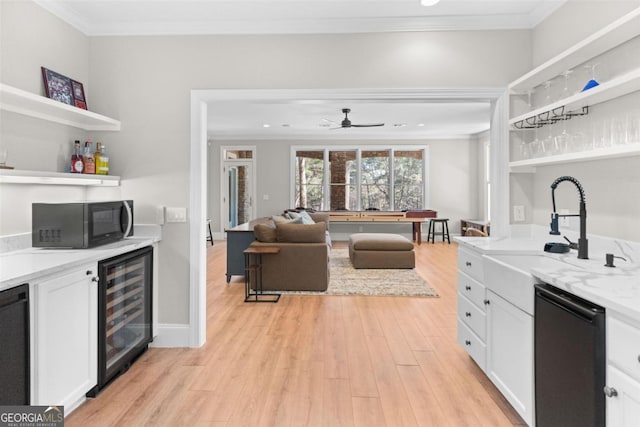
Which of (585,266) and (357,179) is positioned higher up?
(357,179)

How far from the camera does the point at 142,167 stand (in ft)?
9.77

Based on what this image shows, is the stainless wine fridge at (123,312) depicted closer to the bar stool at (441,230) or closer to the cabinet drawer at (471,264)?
the cabinet drawer at (471,264)

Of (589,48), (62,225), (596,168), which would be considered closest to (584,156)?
(596,168)

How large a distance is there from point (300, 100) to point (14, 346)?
2363mm

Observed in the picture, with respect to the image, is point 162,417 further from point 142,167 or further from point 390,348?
point 142,167

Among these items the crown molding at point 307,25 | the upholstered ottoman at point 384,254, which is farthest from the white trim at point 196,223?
the upholstered ottoman at point 384,254

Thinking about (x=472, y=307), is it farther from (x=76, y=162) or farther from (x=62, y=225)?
(x=76, y=162)

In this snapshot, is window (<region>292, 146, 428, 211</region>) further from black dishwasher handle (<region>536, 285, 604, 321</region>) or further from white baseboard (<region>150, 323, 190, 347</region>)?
black dishwasher handle (<region>536, 285, 604, 321</region>)

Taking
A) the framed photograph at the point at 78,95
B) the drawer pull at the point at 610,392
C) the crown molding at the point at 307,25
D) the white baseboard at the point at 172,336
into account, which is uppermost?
the crown molding at the point at 307,25

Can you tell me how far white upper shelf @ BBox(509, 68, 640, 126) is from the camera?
1717mm

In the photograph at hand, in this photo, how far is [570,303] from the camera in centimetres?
143

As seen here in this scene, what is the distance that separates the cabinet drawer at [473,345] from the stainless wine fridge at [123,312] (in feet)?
7.81

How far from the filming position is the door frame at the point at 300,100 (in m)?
2.87

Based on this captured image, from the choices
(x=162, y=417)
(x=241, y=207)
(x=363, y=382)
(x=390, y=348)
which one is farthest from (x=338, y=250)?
(x=162, y=417)
